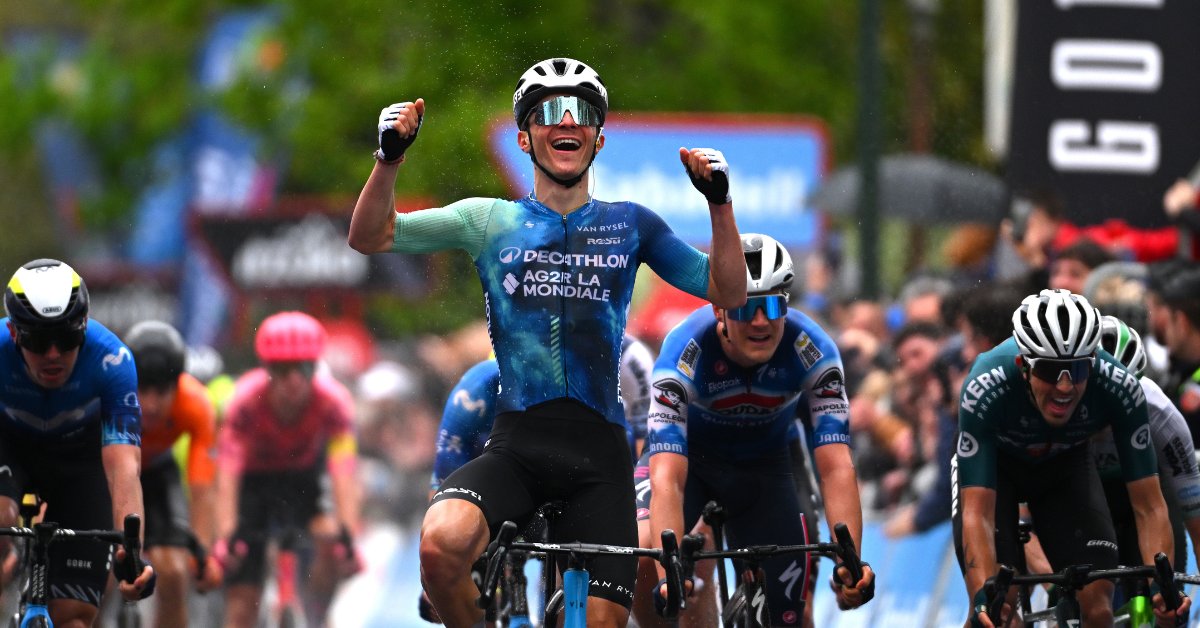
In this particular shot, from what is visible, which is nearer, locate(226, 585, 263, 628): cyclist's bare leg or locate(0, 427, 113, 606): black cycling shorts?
locate(0, 427, 113, 606): black cycling shorts

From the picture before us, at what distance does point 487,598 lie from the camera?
7105mm

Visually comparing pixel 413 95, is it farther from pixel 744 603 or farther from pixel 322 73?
pixel 744 603

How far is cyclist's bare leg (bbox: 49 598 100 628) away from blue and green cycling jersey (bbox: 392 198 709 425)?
2.84 meters

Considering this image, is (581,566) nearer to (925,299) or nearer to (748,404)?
(748,404)

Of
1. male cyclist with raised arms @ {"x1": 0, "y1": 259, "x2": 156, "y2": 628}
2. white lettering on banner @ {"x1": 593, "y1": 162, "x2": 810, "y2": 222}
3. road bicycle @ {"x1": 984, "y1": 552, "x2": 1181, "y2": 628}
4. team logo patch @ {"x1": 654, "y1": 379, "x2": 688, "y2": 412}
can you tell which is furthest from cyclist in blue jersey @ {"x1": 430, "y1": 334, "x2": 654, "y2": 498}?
white lettering on banner @ {"x1": 593, "y1": 162, "x2": 810, "y2": 222}

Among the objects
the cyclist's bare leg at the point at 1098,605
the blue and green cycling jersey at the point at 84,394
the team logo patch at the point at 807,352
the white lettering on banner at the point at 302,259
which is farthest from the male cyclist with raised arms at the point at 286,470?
the white lettering on banner at the point at 302,259

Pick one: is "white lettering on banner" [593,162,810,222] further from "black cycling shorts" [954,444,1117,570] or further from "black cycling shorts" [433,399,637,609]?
"black cycling shorts" [433,399,637,609]

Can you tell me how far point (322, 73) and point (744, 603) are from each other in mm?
20054

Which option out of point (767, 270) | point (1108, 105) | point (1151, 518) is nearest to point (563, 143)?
point (767, 270)

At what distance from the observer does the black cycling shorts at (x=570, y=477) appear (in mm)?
7613

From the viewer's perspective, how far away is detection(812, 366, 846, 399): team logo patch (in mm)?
9609

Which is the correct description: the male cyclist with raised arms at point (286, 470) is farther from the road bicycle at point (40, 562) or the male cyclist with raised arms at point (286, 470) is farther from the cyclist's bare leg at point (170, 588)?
the road bicycle at point (40, 562)

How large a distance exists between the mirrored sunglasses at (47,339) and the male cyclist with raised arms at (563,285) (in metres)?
1.98

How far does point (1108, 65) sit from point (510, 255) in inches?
343
